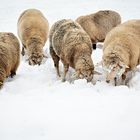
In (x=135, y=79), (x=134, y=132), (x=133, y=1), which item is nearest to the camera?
(x=134, y=132)

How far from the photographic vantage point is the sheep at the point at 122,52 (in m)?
6.62

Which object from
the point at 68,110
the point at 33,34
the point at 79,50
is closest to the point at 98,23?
the point at 33,34

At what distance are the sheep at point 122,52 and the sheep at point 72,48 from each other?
0.43 m

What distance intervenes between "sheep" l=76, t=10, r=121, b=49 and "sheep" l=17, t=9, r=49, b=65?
158 centimetres

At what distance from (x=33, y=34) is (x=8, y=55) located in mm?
2565

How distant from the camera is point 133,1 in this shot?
2384cm

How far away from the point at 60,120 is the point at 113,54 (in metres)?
2.19

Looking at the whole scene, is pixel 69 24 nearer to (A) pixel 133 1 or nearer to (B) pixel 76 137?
(B) pixel 76 137

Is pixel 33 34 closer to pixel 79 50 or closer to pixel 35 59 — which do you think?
pixel 35 59

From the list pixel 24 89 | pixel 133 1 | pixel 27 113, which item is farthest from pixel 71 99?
pixel 133 1

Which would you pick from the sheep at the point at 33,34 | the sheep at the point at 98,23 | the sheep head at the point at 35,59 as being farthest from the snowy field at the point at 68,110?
the sheep at the point at 98,23

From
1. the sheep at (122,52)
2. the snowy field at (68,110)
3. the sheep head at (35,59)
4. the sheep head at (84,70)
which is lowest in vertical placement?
the sheep head at (35,59)

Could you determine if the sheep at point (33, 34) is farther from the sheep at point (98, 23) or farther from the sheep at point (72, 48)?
the sheep at point (98, 23)

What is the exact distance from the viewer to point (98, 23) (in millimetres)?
12047
